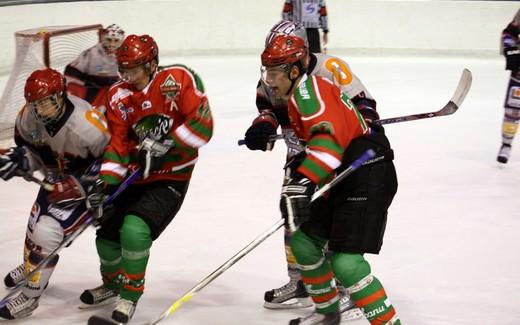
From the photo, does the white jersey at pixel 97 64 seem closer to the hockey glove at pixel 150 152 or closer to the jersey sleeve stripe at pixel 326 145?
the hockey glove at pixel 150 152

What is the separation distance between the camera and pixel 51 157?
3230 mm

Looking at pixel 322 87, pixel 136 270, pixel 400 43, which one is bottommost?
pixel 400 43

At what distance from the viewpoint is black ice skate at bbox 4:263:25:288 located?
356 cm

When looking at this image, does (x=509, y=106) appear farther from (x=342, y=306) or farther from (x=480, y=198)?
(x=342, y=306)

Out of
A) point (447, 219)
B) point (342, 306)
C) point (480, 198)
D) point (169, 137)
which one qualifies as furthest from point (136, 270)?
point (480, 198)

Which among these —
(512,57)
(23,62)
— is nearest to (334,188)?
(512,57)

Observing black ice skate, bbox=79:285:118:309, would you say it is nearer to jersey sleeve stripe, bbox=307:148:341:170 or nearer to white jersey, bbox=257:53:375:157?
white jersey, bbox=257:53:375:157

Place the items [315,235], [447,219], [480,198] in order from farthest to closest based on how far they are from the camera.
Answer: [480,198] → [447,219] → [315,235]

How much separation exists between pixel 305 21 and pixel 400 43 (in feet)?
9.65

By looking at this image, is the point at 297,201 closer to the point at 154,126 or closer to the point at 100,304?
the point at 154,126

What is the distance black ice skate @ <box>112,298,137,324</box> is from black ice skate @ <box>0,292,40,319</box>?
14.0 inches

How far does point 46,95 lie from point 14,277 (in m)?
0.97

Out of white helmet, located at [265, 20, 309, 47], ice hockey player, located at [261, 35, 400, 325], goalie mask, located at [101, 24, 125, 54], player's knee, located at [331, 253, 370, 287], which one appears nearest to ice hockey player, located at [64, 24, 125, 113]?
goalie mask, located at [101, 24, 125, 54]

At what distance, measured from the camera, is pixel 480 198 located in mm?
4816
